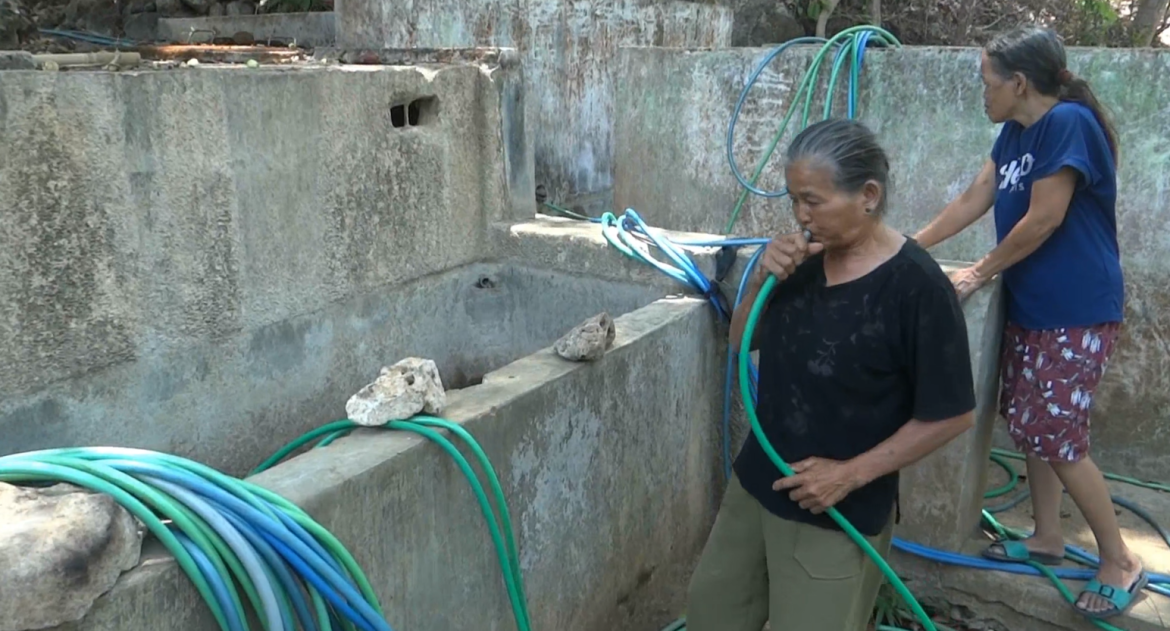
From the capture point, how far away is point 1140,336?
3967 millimetres

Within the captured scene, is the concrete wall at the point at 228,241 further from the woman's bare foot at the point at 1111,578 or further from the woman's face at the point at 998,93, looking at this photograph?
the woman's bare foot at the point at 1111,578

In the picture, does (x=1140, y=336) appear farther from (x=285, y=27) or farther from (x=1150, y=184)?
(x=285, y=27)

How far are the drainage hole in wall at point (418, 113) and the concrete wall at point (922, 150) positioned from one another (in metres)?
1.72

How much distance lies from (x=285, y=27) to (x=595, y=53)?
352 centimetres

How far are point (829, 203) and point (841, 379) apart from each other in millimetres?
370

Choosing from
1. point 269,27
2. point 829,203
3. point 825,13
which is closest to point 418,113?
point 829,203

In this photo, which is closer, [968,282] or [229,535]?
[229,535]

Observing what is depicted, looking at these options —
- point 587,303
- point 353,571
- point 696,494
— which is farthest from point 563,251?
point 353,571

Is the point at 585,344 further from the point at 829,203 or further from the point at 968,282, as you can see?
the point at 968,282

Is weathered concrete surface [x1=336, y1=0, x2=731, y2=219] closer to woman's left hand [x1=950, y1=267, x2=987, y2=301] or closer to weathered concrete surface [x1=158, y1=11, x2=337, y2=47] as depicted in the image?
weathered concrete surface [x1=158, y1=11, x2=337, y2=47]

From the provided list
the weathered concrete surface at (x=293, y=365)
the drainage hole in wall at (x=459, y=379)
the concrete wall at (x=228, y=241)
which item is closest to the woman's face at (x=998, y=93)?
the weathered concrete surface at (x=293, y=365)

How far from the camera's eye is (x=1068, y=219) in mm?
2865

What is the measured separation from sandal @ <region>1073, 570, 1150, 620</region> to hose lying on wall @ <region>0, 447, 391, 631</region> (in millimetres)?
2328

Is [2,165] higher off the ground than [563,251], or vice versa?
[2,165]
